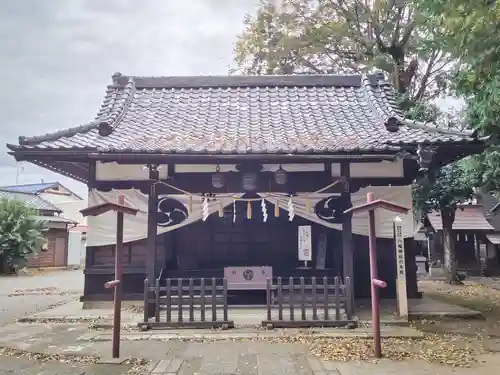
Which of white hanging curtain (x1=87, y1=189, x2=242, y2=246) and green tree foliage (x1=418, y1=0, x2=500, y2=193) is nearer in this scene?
green tree foliage (x1=418, y1=0, x2=500, y2=193)

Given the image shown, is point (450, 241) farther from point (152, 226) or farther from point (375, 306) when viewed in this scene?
point (152, 226)

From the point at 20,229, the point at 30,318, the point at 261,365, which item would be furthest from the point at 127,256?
the point at 20,229

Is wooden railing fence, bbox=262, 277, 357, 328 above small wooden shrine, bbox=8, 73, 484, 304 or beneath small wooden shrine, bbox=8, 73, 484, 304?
beneath

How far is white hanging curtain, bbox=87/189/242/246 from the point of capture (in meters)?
9.16

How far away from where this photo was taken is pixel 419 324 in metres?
8.17

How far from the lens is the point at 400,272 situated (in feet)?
27.9

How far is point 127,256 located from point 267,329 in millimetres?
4125

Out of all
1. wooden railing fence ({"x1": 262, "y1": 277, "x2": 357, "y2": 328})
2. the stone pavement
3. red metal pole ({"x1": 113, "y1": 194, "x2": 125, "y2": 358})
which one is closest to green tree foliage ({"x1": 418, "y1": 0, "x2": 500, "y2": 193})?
wooden railing fence ({"x1": 262, "y1": 277, "x2": 357, "y2": 328})

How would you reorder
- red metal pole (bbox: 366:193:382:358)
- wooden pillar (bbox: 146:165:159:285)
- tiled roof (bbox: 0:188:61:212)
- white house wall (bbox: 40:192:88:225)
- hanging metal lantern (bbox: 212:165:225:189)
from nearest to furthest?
red metal pole (bbox: 366:193:382:358) < wooden pillar (bbox: 146:165:159:285) < hanging metal lantern (bbox: 212:165:225:189) < tiled roof (bbox: 0:188:61:212) < white house wall (bbox: 40:192:88:225)

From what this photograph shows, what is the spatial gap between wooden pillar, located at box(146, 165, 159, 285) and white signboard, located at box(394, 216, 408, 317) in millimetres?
4764

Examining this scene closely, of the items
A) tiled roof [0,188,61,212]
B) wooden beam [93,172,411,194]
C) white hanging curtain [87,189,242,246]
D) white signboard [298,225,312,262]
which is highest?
tiled roof [0,188,61,212]

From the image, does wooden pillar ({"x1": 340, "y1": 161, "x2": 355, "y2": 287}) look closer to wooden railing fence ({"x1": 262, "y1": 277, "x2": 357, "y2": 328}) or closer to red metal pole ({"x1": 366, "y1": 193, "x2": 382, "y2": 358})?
wooden railing fence ({"x1": 262, "y1": 277, "x2": 357, "y2": 328})

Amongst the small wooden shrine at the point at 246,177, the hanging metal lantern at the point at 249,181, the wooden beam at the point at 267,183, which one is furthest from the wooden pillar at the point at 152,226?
the hanging metal lantern at the point at 249,181

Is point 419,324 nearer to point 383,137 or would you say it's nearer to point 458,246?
point 383,137
